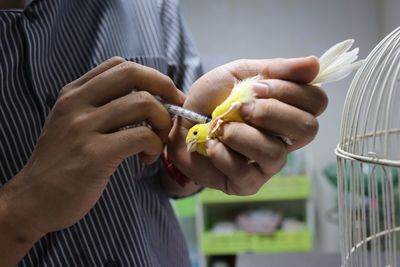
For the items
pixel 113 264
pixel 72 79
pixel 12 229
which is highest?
pixel 72 79

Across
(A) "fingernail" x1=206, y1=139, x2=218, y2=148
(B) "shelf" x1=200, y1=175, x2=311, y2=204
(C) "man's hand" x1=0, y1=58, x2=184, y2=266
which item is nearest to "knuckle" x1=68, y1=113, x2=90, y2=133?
(C) "man's hand" x1=0, y1=58, x2=184, y2=266

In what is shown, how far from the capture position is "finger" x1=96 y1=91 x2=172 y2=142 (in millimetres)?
385

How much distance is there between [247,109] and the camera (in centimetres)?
38

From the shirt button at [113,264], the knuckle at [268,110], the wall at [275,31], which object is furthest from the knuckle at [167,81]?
the wall at [275,31]

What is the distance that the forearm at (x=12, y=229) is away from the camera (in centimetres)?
40

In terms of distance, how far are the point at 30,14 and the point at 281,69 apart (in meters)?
0.30

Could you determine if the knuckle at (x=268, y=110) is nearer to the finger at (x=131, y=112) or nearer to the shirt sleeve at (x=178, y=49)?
the finger at (x=131, y=112)

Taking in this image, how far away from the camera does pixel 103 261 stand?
507 millimetres

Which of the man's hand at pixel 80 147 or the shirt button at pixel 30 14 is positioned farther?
the shirt button at pixel 30 14

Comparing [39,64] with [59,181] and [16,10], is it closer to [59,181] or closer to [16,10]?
[16,10]

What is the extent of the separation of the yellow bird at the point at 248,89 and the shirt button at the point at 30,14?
24 cm

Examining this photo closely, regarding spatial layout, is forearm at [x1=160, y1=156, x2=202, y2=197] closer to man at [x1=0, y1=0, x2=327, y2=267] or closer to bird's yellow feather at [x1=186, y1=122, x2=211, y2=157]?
man at [x1=0, y1=0, x2=327, y2=267]

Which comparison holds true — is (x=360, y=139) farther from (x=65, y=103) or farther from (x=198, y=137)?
(x=65, y=103)

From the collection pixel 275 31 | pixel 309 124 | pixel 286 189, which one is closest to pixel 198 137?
pixel 309 124
